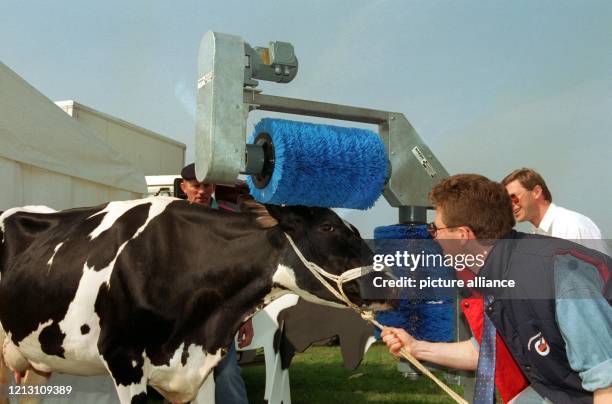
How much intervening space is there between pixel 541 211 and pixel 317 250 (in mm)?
1451

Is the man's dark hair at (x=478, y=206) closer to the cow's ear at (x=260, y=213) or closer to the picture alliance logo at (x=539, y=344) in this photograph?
the picture alliance logo at (x=539, y=344)

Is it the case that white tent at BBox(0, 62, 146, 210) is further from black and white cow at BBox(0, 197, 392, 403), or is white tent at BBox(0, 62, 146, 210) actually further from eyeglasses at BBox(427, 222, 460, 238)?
eyeglasses at BBox(427, 222, 460, 238)

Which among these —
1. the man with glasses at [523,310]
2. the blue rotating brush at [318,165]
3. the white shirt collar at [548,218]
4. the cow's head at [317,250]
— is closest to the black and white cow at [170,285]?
the cow's head at [317,250]

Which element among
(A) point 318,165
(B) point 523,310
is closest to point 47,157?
(A) point 318,165

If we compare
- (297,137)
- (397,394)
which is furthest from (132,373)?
(397,394)

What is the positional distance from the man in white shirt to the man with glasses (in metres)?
1.42

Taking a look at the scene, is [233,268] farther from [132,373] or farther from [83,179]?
[83,179]

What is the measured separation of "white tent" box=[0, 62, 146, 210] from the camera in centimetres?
468

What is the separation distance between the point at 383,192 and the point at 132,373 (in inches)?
62.8

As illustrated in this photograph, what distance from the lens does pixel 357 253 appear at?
9.79ft

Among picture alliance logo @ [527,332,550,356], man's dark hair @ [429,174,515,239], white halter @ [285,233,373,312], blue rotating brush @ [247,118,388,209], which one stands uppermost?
blue rotating brush @ [247,118,388,209]

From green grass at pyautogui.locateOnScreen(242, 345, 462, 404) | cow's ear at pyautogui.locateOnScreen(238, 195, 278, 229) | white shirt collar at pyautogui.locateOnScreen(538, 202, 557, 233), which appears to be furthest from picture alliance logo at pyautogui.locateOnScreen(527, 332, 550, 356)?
green grass at pyautogui.locateOnScreen(242, 345, 462, 404)

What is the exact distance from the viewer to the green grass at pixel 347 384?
592 centimetres

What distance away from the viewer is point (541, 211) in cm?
356
